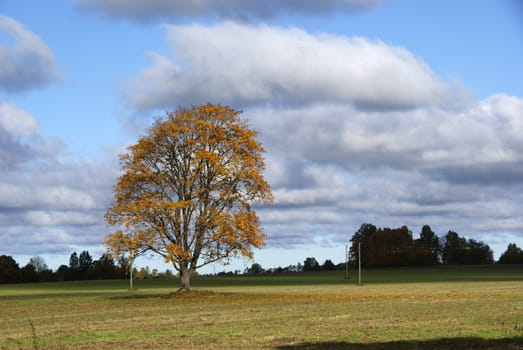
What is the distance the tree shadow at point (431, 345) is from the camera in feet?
68.6

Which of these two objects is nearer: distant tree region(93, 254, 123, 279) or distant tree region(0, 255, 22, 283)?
distant tree region(0, 255, 22, 283)

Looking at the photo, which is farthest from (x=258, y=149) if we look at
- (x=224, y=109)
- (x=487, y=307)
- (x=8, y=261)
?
(x=8, y=261)

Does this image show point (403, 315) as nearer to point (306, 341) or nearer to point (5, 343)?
point (306, 341)

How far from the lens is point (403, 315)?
1278 inches

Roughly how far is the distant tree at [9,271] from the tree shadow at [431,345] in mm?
146374

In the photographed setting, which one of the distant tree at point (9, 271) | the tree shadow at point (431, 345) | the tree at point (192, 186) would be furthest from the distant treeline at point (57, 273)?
the tree shadow at point (431, 345)

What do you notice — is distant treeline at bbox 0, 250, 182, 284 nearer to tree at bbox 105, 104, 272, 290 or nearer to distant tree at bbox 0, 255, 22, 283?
distant tree at bbox 0, 255, 22, 283

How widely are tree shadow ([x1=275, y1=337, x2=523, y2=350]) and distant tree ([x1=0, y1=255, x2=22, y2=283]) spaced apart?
146374mm

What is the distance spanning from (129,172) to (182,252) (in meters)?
6.49

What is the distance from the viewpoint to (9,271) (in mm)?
158750

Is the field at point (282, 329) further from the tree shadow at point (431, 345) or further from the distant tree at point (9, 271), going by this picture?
the distant tree at point (9, 271)

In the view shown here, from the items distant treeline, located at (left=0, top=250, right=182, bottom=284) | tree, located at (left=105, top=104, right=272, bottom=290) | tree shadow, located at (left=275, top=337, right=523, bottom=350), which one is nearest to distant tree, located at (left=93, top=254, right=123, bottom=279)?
distant treeline, located at (left=0, top=250, right=182, bottom=284)

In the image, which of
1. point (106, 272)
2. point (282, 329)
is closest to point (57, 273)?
point (106, 272)

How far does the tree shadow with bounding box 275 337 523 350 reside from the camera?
68.6 feet
